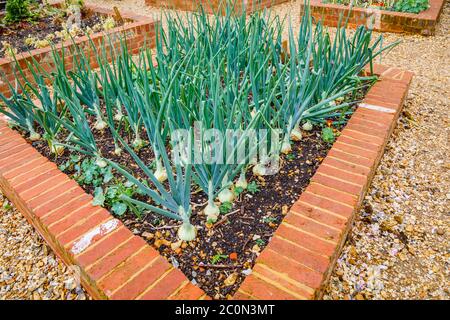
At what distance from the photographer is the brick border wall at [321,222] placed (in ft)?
4.38

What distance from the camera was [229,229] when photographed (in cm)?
168

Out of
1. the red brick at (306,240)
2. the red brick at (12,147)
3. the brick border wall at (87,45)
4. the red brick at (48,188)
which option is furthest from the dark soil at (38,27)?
the red brick at (306,240)

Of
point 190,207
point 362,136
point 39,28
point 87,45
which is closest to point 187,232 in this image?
point 190,207

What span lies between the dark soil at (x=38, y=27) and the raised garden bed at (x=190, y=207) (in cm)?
289

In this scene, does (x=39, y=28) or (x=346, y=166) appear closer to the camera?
(x=346, y=166)

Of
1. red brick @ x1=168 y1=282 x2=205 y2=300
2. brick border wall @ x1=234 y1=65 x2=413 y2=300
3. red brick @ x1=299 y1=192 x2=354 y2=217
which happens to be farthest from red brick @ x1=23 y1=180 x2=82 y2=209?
red brick @ x1=299 y1=192 x2=354 y2=217

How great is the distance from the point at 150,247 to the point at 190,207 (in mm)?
236

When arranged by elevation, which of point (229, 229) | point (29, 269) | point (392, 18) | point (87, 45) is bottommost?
point (29, 269)

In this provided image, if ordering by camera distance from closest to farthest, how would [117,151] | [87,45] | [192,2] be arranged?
[117,151]
[87,45]
[192,2]

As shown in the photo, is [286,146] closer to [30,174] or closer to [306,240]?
[306,240]

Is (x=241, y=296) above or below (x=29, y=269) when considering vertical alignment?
above

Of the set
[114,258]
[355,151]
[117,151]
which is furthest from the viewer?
[117,151]

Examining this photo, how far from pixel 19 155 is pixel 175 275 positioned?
53.7 inches

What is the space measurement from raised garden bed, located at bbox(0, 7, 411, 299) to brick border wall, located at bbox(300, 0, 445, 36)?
2783 mm
